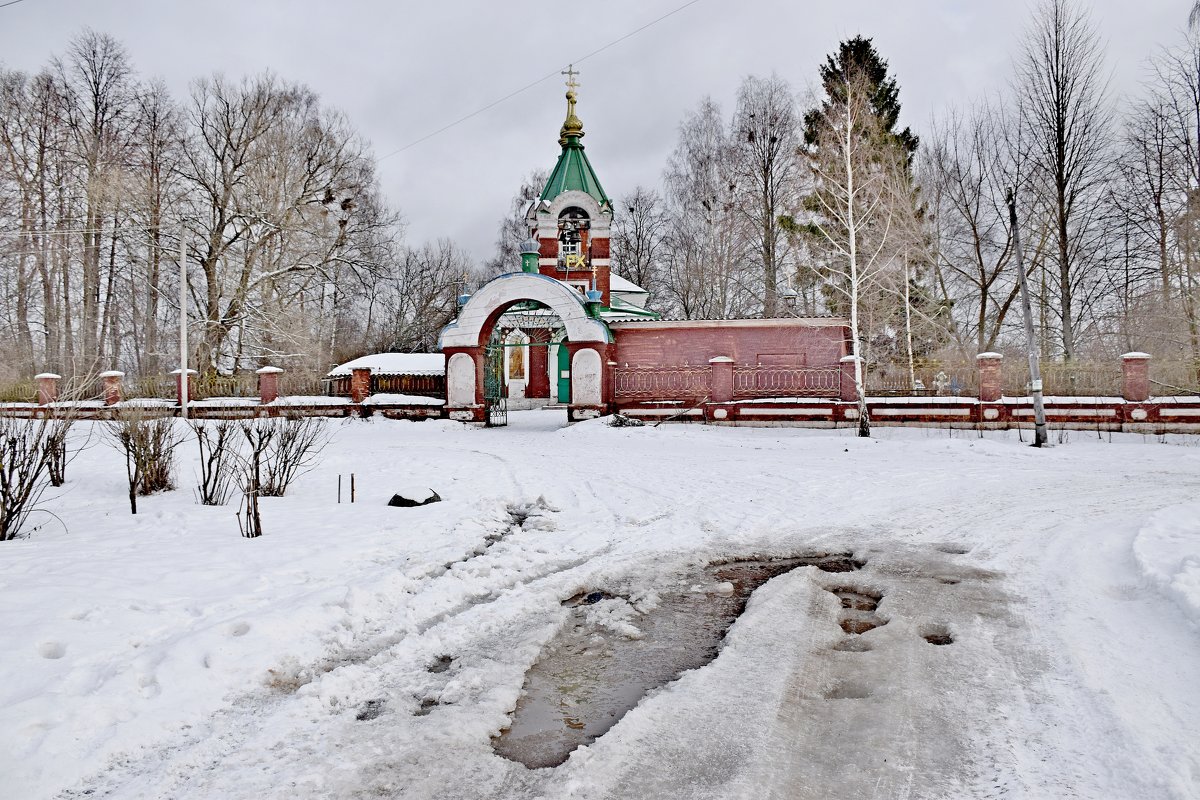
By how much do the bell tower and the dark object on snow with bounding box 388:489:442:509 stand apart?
2220cm

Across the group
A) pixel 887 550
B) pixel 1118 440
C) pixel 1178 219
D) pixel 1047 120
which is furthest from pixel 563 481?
pixel 1047 120

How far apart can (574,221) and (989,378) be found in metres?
18.5

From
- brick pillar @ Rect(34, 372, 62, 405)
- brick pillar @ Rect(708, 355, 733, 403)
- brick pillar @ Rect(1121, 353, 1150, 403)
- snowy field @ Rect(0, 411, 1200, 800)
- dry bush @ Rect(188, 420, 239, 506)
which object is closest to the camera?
snowy field @ Rect(0, 411, 1200, 800)

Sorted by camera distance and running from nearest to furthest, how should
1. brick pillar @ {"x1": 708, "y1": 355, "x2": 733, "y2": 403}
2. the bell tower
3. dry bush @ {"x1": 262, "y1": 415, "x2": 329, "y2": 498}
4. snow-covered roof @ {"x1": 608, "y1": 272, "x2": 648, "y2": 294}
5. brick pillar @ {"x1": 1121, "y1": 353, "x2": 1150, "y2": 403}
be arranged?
dry bush @ {"x1": 262, "y1": 415, "x2": 329, "y2": 498}, brick pillar @ {"x1": 1121, "y1": 353, "x2": 1150, "y2": 403}, brick pillar @ {"x1": 708, "y1": 355, "x2": 733, "y2": 403}, the bell tower, snow-covered roof @ {"x1": 608, "y1": 272, "x2": 648, "y2": 294}

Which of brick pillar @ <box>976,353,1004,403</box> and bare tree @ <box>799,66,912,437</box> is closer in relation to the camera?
bare tree @ <box>799,66,912,437</box>

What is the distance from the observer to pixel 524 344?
856 inches

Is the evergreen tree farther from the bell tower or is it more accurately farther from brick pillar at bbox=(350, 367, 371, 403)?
brick pillar at bbox=(350, 367, 371, 403)

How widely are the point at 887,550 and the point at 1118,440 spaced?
1347cm

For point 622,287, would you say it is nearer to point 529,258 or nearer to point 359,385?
point 529,258

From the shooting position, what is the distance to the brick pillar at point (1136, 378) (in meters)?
16.3

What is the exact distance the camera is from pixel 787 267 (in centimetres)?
2994

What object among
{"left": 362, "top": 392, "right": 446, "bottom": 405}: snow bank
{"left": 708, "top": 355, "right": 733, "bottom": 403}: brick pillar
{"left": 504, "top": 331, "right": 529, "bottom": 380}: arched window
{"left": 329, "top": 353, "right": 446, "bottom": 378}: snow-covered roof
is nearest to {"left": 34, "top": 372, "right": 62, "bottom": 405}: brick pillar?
{"left": 329, "top": 353, "right": 446, "bottom": 378}: snow-covered roof

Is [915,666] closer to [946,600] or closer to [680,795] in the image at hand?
[946,600]

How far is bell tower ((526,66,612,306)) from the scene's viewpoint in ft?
97.1
